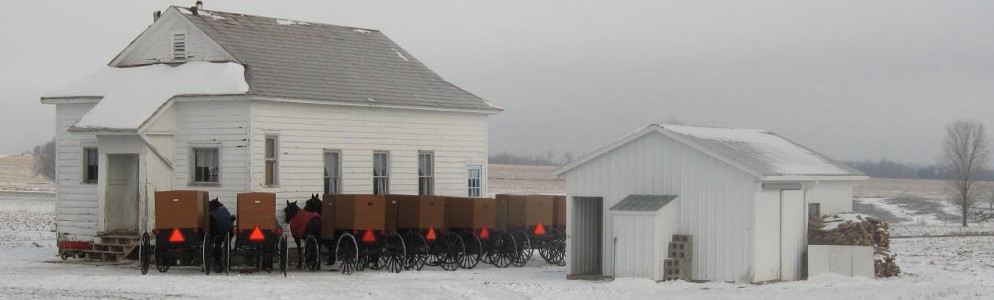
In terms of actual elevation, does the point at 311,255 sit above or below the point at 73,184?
below

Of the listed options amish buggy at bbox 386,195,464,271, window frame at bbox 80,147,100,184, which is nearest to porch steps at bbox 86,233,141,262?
window frame at bbox 80,147,100,184

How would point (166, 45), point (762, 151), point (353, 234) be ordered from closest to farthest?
point (762, 151), point (353, 234), point (166, 45)

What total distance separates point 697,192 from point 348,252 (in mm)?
7614

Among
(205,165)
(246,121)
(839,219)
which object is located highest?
(246,121)

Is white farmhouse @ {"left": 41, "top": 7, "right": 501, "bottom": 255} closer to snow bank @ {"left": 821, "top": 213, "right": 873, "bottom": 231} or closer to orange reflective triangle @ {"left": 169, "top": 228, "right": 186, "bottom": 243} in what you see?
orange reflective triangle @ {"left": 169, "top": 228, "right": 186, "bottom": 243}

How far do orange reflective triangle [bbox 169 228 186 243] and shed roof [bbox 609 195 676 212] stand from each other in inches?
343

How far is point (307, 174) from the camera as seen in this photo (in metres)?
31.2

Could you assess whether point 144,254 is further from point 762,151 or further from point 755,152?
point 762,151

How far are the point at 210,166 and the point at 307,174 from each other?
234 centimetres

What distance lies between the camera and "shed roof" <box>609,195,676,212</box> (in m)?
25.0

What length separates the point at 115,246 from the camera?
30.6 meters

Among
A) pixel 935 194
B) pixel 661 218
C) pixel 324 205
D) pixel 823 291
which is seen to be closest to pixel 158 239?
pixel 324 205

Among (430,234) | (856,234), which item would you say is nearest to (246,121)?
(430,234)

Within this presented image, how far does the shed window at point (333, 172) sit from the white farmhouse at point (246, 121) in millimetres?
35
